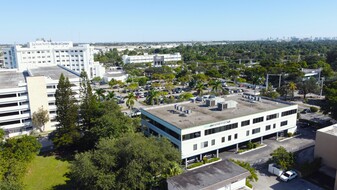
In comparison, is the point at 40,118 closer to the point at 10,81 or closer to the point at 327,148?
the point at 10,81

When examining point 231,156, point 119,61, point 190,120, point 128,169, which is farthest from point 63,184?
point 119,61

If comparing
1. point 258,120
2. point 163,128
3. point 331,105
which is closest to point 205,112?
point 163,128

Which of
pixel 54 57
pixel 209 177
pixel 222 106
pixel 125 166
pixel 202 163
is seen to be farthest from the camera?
pixel 54 57

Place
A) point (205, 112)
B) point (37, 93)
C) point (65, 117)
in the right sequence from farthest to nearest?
1. point (37, 93)
2. point (205, 112)
3. point (65, 117)

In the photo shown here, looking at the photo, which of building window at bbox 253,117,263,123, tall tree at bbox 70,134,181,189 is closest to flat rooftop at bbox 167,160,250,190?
tall tree at bbox 70,134,181,189

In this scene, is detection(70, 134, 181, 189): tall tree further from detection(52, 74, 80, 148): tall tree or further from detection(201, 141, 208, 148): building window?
detection(52, 74, 80, 148): tall tree

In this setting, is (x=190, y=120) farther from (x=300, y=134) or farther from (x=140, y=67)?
(x=140, y=67)

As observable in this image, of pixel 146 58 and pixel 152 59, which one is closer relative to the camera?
pixel 146 58
